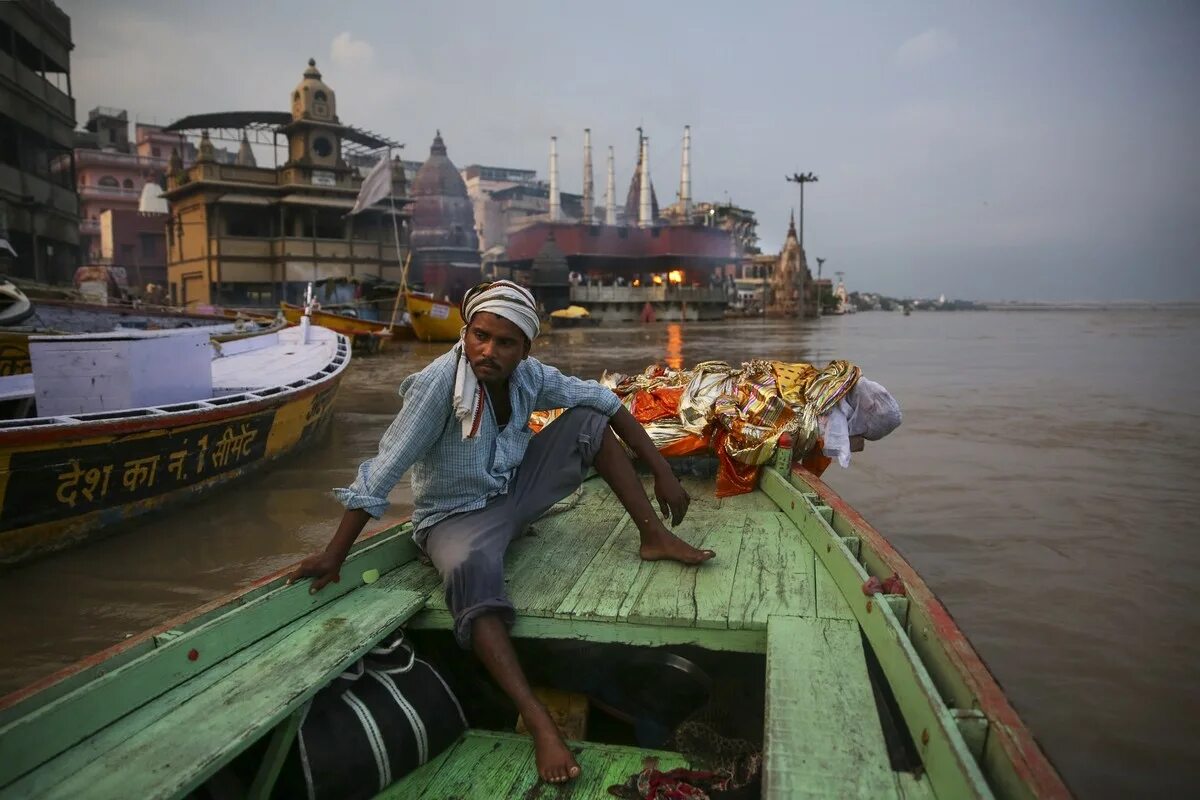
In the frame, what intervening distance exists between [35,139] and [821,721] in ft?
90.6

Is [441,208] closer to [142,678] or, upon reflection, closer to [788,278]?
[788,278]

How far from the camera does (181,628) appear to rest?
1920 millimetres

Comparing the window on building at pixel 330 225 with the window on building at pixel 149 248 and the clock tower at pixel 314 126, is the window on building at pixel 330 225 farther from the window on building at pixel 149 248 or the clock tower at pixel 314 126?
the window on building at pixel 149 248

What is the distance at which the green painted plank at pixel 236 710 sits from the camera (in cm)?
143

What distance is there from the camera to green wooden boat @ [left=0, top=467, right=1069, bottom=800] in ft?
4.74

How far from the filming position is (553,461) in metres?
2.84

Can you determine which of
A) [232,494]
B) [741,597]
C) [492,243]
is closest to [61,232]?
[232,494]

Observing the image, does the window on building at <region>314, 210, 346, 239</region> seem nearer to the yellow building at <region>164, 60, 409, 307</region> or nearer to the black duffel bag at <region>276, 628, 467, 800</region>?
the yellow building at <region>164, 60, 409, 307</region>

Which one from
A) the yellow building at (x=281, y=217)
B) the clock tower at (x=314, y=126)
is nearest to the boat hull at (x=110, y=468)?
the yellow building at (x=281, y=217)

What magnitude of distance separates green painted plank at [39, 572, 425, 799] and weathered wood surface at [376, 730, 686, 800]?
37 cm

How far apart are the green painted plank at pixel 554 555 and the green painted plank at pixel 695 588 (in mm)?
279

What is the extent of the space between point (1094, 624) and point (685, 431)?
7.55 feet

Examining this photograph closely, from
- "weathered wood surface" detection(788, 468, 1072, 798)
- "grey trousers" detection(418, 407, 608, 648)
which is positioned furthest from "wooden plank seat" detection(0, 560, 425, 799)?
"weathered wood surface" detection(788, 468, 1072, 798)

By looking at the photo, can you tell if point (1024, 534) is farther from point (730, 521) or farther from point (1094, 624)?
point (730, 521)
